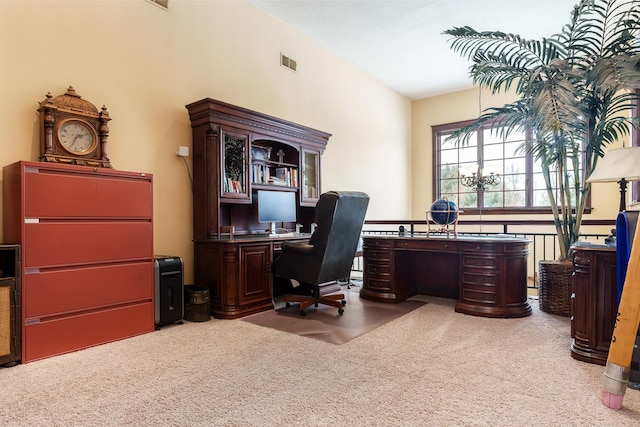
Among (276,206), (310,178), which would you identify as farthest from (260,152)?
(310,178)

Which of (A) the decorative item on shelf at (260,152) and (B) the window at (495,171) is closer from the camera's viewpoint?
(A) the decorative item on shelf at (260,152)

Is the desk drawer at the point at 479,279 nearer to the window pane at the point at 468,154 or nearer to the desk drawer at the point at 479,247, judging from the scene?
the desk drawer at the point at 479,247

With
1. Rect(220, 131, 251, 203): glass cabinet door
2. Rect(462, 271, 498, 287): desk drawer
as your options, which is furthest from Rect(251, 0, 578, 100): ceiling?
Rect(462, 271, 498, 287): desk drawer

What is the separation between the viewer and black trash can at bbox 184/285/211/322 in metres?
3.51

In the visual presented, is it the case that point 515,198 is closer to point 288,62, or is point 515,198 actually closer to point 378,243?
point 378,243

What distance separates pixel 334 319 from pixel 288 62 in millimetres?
3571

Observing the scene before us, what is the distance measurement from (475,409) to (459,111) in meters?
6.75

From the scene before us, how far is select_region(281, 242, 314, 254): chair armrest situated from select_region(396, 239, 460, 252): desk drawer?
112 cm

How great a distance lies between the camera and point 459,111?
7559 millimetres

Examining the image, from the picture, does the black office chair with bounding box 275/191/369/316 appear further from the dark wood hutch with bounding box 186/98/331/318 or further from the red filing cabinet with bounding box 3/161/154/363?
the red filing cabinet with bounding box 3/161/154/363

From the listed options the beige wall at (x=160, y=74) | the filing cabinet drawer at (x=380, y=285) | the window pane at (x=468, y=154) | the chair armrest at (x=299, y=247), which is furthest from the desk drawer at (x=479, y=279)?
the window pane at (x=468, y=154)

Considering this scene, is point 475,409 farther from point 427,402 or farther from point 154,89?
point 154,89

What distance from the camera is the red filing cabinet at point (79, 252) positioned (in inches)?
101

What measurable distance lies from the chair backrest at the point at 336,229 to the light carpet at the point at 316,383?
829mm
